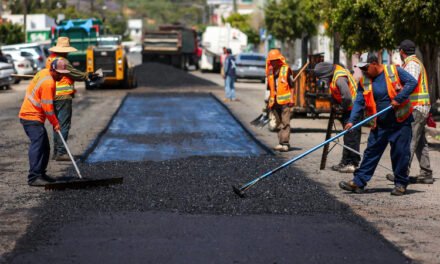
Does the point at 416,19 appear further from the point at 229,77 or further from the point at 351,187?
the point at 229,77

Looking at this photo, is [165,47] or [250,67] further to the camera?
[165,47]

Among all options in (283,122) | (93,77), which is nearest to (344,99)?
(283,122)

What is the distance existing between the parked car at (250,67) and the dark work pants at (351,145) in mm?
35156

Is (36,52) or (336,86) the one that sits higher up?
(336,86)

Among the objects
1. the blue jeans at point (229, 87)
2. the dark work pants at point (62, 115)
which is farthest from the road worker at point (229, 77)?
the dark work pants at point (62, 115)

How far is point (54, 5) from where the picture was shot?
13325 centimetres

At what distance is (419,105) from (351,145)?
87.3 inches

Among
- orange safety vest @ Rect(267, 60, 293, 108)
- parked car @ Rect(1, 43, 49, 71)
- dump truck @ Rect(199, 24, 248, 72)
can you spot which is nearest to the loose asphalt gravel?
orange safety vest @ Rect(267, 60, 293, 108)

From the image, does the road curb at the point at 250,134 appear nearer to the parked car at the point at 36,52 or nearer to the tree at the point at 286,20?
the parked car at the point at 36,52

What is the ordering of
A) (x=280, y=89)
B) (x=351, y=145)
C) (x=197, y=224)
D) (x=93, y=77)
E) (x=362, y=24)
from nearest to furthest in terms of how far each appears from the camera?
(x=197, y=224), (x=93, y=77), (x=351, y=145), (x=280, y=89), (x=362, y=24)

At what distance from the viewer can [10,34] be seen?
7944 cm

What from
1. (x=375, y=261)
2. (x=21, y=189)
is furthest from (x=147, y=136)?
(x=375, y=261)

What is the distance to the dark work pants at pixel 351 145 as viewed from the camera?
14.7 m

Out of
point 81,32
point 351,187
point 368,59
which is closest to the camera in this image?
point 368,59
